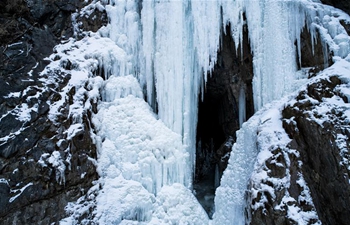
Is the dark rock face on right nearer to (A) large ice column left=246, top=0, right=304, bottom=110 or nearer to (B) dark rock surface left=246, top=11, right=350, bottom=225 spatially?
(B) dark rock surface left=246, top=11, right=350, bottom=225

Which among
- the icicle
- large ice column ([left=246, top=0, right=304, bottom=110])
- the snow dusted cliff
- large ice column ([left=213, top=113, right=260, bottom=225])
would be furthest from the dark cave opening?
large ice column ([left=213, top=113, right=260, bottom=225])

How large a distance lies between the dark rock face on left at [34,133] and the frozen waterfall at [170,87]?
1.88 feet

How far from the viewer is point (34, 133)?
18.9 feet

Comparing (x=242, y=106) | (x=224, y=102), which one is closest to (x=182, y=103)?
(x=242, y=106)

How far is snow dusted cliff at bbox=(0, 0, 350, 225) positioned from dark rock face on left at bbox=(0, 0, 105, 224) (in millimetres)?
95

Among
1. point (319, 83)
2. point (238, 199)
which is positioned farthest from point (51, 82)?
point (319, 83)

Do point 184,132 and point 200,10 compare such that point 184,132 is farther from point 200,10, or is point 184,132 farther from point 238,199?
point 200,10

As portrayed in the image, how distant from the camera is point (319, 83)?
17.5 feet

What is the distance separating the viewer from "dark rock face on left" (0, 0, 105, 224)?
5355mm

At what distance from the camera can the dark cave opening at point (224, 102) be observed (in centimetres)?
816

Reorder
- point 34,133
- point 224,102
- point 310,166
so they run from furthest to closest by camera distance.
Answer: point 224,102 < point 34,133 < point 310,166

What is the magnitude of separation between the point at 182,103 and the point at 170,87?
1.80 ft

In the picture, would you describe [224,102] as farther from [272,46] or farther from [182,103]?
[272,46]

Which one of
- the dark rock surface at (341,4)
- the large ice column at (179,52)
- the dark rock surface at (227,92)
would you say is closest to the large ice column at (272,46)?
the dark rock surface at (227,92)
